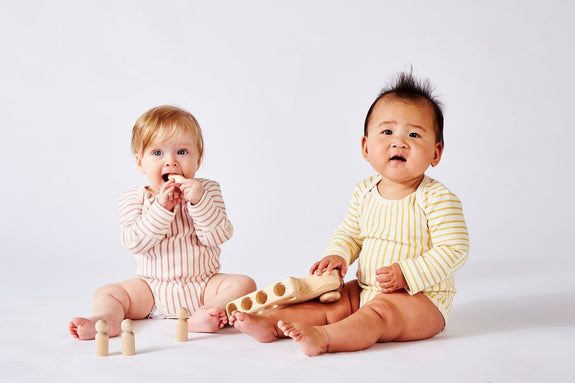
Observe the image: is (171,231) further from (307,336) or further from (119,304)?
(307,336)

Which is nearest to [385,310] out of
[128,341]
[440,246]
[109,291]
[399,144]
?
[440,246]

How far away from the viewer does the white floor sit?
190 centimetres

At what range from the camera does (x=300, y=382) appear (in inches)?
72.1

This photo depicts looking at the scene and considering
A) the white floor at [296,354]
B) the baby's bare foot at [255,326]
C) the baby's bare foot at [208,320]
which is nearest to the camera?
the white floor at [296,354]

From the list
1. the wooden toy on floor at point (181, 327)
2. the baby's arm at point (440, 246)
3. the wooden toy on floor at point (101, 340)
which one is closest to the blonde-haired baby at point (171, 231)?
the wooden toy on floor at point (181, 327)

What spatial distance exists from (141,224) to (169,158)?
0.79ft

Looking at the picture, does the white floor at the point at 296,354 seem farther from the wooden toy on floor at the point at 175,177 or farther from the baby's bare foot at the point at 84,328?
the wooden toy on floor at the point at 175,177

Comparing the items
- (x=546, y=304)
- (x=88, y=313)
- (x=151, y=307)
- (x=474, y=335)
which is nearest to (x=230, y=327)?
(x=151, y=307)

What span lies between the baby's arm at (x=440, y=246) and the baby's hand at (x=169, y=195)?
0.77 meters

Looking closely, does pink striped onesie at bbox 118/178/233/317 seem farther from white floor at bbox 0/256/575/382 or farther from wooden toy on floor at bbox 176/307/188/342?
wooden toy on floor at bbox 176/307/188/342

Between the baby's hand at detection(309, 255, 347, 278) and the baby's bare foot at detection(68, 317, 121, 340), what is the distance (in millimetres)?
636

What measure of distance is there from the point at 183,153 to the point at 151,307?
0.53 m

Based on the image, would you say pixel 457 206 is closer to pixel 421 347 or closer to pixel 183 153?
pixel 421 347

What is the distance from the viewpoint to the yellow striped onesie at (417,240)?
2.24m
